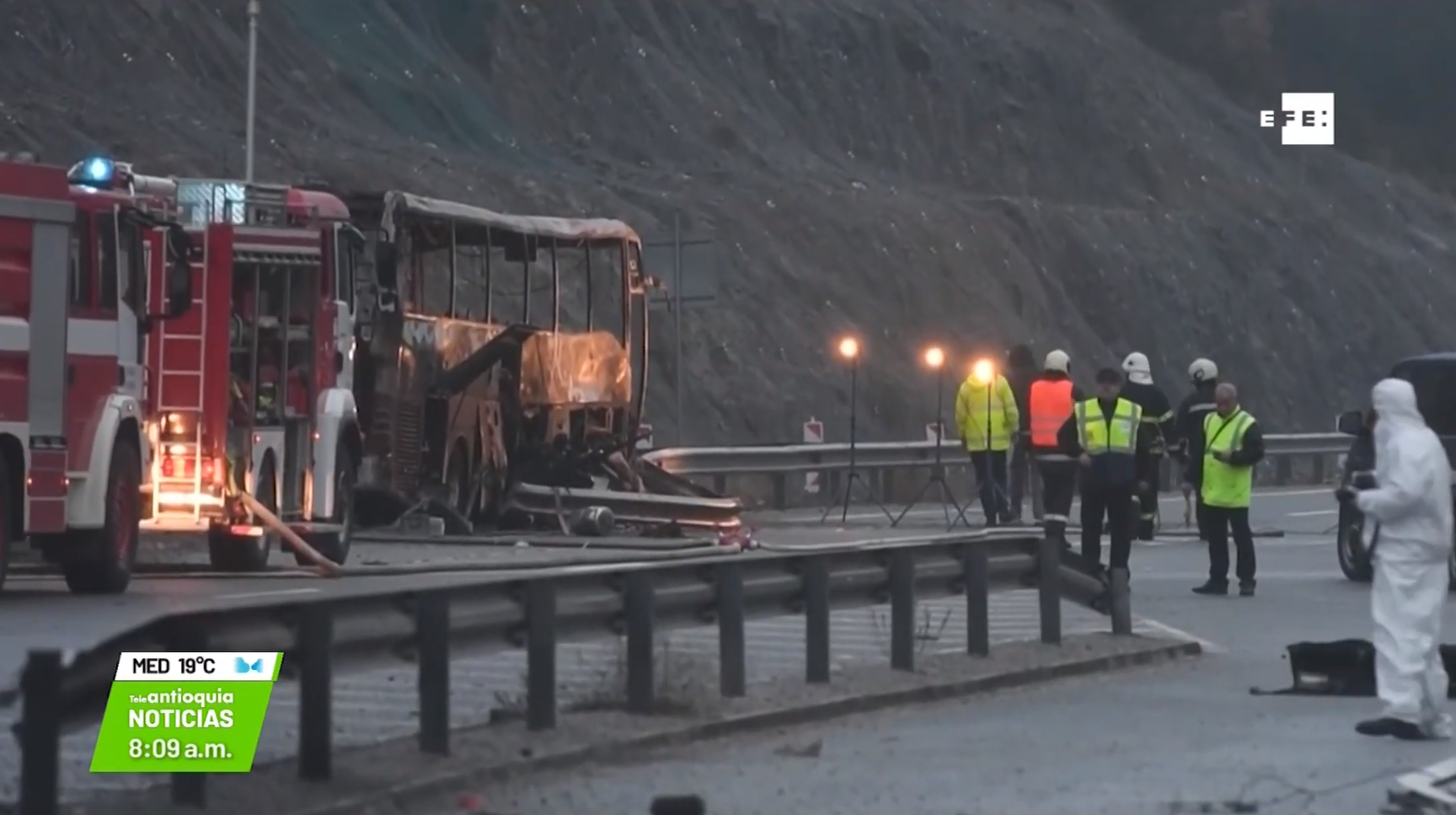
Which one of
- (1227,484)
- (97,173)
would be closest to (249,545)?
(97,173)

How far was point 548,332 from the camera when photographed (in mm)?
29109

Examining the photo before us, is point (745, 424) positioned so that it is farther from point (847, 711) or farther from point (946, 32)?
point (847, 711)

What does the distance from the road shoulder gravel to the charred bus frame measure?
9.85 metres

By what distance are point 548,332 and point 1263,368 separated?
3627 cm

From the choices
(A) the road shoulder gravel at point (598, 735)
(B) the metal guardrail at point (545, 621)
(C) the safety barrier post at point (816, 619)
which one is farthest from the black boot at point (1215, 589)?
(C) the safety barrier post at point (816, 619)

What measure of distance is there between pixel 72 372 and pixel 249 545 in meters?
3.05

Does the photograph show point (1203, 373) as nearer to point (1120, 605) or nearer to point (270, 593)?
point (1120, 605)

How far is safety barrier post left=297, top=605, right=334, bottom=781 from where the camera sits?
32.1 ft

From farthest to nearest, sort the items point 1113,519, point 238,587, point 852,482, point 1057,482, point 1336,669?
point 852,482 < point 1057,482 < point 1113,519 < point 238,587 < point 1336,669

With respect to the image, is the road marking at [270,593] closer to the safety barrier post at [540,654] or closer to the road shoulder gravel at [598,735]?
the road shoulder gravel at [598,735]

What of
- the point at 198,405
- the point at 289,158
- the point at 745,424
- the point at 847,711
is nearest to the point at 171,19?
the point at 289,158

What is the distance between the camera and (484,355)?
2630 centimetres

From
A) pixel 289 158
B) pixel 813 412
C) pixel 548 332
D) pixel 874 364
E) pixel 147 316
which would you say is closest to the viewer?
pixel 147 316

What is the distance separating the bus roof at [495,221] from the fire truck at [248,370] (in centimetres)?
303
